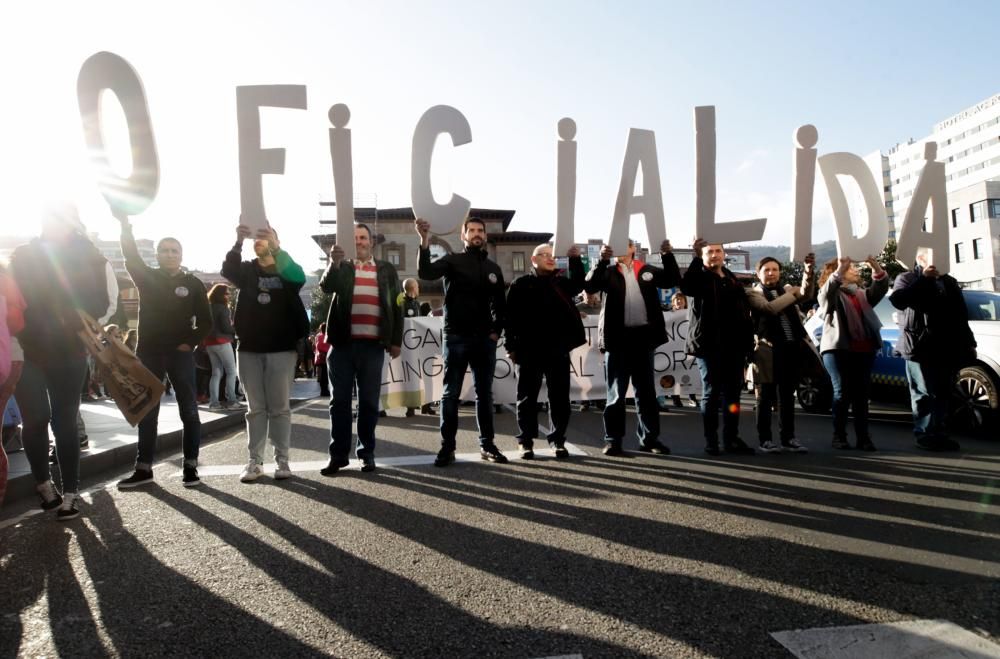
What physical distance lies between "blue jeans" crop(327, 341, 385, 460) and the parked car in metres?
3.96

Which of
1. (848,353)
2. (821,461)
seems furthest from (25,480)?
(848,353)

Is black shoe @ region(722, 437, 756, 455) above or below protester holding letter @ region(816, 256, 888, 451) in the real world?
below

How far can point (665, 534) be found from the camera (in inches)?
Answer: 118

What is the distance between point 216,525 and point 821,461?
4.47m

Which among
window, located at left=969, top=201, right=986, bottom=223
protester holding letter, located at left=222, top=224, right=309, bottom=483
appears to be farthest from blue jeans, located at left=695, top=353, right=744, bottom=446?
window, located at left=969, top=201, right=986, bottom=223

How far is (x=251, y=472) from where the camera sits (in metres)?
4.49

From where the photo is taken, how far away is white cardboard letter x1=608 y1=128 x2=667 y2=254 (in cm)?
579

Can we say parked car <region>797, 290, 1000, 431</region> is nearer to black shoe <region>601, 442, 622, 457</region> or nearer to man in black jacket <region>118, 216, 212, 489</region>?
black shoe <region>601, 442, 622, 457</region>

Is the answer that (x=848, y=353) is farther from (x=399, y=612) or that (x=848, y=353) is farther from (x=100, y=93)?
(x=100, y=93)

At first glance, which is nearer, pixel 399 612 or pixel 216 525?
pixel 399 612

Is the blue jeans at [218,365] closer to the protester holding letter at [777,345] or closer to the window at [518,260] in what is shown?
the protester holding letter at [777,345]

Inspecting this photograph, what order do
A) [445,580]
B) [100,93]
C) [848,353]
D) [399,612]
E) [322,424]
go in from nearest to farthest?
[399,612] → [445,580] → [100,93] → [848,353] → [322,424]

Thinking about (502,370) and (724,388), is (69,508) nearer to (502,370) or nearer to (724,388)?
(724,388)

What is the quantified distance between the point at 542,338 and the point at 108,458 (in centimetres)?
394
